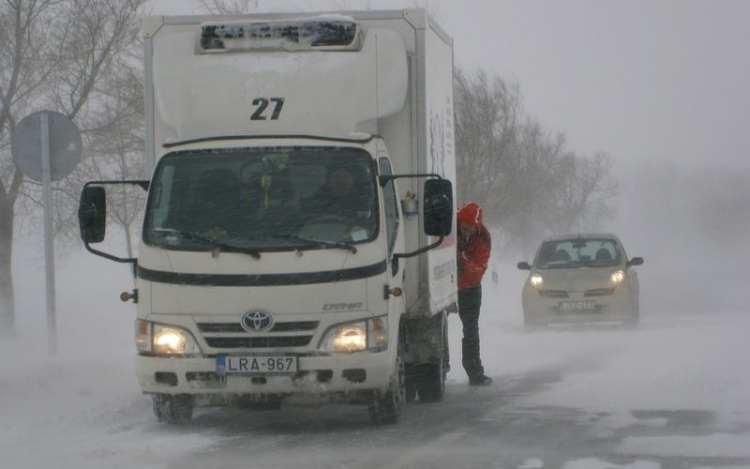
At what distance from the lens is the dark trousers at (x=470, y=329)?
46.0 feet

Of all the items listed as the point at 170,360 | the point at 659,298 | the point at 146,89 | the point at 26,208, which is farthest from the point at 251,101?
the point at 659,298

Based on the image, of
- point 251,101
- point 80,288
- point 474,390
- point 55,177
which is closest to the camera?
point 251,101

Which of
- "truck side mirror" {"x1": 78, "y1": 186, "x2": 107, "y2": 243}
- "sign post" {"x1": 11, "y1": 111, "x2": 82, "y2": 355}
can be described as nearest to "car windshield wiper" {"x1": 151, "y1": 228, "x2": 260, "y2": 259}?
"truck side mirror" {"x1": 78, "y1": 186, "x2": 107, "y2": 243}

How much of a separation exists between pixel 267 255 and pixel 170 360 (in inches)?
41.4

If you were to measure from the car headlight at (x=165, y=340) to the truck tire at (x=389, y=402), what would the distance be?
4.84ft

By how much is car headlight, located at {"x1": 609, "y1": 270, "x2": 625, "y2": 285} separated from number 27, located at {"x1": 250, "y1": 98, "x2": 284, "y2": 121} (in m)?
12.9

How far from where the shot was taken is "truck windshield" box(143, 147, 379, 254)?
9.92 metres

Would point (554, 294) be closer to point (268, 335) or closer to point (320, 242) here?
point (320, 242)

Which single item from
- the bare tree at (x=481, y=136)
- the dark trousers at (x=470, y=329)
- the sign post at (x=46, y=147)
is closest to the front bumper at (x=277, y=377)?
the dark trousers at (x=470, y=329)

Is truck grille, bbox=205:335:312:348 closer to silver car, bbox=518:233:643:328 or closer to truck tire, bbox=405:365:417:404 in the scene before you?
truck tire, bbox=405:365:417:404

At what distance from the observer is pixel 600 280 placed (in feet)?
73.9

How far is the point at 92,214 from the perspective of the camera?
10.1 m

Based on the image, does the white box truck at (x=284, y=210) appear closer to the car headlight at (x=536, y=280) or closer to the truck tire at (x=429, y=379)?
the truck tire at (x=429, y=379)

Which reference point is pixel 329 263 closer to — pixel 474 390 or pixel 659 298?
pixel 474 390
